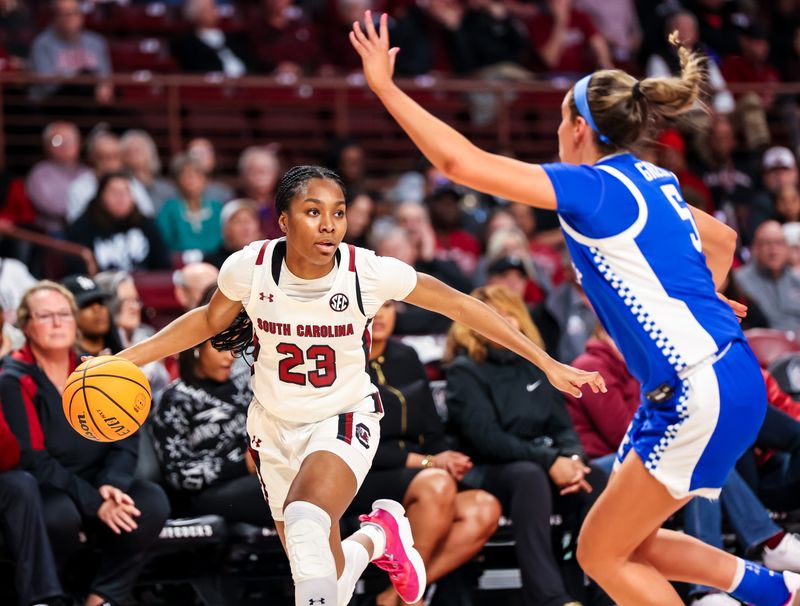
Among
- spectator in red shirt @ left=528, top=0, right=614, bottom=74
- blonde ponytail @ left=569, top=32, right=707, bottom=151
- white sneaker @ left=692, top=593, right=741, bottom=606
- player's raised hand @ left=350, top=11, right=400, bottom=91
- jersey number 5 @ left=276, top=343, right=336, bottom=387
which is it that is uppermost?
spectator in red shirt @ left=528, top=0, right=614, bottom=74

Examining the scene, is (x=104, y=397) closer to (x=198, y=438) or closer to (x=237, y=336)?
(x=237, y=336)

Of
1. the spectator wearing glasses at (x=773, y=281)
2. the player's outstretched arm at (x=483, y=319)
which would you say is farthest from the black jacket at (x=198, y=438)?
the spectator wearing glasses at (x=773, y=281)

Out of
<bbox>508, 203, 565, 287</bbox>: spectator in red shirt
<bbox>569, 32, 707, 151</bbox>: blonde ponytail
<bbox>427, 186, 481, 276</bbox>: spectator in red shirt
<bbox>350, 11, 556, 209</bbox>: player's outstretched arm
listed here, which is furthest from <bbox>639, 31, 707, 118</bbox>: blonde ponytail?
<bbox>427, 186, 481, 276</bbox>: spectator in red shirt

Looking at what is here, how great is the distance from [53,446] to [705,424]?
3388 mm

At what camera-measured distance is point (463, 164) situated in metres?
3.55

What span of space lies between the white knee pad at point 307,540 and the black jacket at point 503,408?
7.07 ft

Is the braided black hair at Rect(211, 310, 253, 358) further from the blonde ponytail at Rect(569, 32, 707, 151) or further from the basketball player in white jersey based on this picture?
the blonde ponytail at Rect(569, 32, 707, 151)

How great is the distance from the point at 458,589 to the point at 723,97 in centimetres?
797

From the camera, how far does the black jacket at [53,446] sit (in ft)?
18.4

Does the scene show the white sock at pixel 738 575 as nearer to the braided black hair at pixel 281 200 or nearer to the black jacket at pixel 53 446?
the braided black hair at pixel 281 200

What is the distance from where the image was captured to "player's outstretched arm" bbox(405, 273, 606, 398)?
4.30 m

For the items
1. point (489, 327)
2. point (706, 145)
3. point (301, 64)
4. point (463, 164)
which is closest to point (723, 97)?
point (706, 145)

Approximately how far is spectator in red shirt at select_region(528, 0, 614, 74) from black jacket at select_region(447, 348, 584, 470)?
23.6 feet

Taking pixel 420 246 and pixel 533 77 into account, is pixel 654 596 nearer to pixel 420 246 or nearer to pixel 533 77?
pixel 420 246
